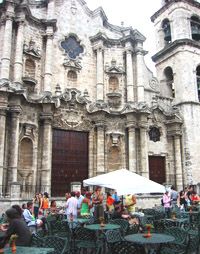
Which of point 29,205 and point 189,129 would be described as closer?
point 29,205

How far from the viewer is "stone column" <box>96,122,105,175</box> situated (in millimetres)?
18500

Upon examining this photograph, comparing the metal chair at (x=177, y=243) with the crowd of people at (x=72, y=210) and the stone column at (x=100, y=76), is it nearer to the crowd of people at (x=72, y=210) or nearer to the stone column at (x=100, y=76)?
the crowd of people at (x=72, y=210)

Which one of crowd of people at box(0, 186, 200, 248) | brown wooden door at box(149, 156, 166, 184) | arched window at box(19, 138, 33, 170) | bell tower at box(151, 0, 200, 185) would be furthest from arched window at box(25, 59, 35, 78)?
bell tower at box(151, 0, 200, 185)

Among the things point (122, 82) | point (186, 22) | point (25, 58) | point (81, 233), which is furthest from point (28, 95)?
point (186, 22)

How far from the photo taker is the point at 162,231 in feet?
23.5

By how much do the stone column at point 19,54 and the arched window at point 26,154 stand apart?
3.60m

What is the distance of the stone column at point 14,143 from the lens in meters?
15.4

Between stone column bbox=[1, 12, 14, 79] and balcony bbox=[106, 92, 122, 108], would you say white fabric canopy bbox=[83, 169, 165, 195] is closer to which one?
stone column bbox=[1, 12, 14, 79]

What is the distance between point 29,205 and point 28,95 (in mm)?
10545

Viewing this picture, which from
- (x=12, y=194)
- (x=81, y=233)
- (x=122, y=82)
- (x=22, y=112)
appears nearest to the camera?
(x=81, y=233)

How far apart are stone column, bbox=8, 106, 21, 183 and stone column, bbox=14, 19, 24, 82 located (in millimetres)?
1956

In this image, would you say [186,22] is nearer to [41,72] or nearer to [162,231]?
[41,72]

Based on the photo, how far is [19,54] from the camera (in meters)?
17.4

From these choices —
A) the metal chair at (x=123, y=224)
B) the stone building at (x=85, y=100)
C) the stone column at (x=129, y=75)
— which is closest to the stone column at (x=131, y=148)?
the stone building at (x=85, y=100)
